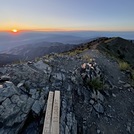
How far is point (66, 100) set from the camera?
874 cm

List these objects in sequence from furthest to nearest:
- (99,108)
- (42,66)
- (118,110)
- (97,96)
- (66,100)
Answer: (42,66) → (97,96) → (118,110) → (99,108) → (66,100)

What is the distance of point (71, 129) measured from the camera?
7.46 metres

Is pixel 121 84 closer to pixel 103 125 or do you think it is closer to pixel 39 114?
pixel 103 125

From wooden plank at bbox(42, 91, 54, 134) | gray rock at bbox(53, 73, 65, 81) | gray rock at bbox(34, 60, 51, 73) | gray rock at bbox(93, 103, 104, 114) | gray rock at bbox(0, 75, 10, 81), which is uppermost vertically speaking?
gray rock at bbox(0, 75, 10, 81)

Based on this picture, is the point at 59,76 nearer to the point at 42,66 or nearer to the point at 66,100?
the point at 42,66

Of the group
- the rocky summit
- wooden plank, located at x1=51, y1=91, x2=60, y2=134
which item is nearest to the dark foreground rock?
the rocky summit

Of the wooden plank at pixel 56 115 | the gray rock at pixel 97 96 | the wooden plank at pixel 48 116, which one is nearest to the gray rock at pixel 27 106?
the wooden plank at pixel 48 116

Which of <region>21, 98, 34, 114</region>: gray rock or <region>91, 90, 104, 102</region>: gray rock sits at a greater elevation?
<region>21, 98, 34, 114</region>: gray rock

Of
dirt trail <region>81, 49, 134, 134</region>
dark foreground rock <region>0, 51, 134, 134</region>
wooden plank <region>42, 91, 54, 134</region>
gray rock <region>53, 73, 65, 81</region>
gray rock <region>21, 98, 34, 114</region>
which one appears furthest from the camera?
gray rock <region>53, 73, 65, 81</region>

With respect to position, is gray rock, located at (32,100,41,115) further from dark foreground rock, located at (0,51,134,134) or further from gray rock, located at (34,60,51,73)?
gray rock, located at (34,60,51,73)

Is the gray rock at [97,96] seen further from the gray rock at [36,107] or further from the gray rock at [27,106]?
the gray rock at [27,106]

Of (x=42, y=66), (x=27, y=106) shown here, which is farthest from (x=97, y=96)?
(x=27, y=106)

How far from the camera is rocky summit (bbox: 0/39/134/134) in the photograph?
7078 millimetres

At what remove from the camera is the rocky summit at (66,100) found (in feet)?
23.2
